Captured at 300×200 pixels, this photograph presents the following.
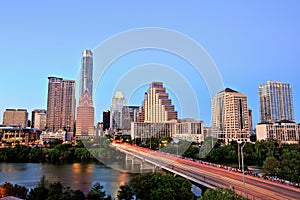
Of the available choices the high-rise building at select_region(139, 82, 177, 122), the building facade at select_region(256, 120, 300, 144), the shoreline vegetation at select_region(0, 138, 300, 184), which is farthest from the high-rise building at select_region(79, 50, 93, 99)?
the building facade at select_region(256, 120, 300, 144)

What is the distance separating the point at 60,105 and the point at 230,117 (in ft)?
103

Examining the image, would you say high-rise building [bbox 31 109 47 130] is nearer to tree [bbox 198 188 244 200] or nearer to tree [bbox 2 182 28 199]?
tree [bbox 2 182 28 199]

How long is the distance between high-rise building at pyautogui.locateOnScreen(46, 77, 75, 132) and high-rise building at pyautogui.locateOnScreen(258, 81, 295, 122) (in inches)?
1417

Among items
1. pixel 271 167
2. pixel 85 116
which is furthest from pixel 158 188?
pixel 85 116

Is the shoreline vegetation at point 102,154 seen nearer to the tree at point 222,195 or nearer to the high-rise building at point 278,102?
the tree at point 222,195

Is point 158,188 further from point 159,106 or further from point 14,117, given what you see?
point 14,117

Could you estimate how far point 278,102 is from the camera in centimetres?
4725

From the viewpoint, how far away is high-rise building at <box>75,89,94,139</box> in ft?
106

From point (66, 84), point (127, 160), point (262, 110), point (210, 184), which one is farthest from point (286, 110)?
point (210, 184)

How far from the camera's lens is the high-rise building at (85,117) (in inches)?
1271

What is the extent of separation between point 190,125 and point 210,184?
26.1 m

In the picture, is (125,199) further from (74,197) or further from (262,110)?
(262,110)

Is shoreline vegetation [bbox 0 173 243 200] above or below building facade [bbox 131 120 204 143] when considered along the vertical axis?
below

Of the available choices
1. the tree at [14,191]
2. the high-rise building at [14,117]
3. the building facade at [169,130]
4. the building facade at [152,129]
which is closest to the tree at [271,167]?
the tree at [14,191]
